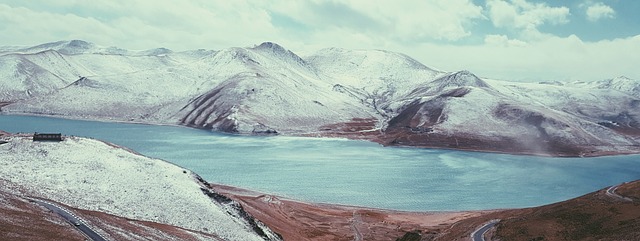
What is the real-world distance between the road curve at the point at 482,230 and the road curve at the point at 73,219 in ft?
154

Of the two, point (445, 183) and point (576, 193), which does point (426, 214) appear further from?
point (576, 193)

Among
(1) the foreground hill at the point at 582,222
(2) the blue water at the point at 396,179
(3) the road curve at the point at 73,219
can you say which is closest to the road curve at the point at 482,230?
(1) the foreground hill at the point at 582,222

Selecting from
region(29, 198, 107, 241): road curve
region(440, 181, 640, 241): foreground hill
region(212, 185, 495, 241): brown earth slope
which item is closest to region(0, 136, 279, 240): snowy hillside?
region(29, 198, 107, 241): road curve

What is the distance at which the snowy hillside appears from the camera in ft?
221

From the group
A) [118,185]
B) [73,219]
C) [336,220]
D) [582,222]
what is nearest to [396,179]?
[336,220]

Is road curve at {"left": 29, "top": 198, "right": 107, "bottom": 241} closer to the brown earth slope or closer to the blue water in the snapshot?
the brown earth slope

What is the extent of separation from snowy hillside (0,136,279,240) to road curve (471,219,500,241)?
99.9ft

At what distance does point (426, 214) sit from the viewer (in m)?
116

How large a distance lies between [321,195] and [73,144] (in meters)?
62.2

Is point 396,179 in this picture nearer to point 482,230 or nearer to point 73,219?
point 482,230

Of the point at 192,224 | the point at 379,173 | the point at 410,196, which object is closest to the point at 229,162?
the point at 379,173

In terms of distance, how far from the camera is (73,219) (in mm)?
53094

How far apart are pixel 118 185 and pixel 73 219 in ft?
74.0

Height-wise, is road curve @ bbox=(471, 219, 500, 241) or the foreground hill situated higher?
the foreground hill
